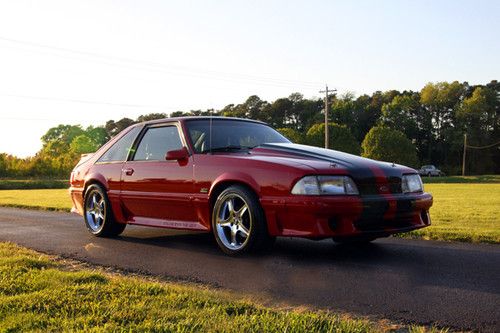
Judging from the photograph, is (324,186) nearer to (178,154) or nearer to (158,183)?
(178,154)

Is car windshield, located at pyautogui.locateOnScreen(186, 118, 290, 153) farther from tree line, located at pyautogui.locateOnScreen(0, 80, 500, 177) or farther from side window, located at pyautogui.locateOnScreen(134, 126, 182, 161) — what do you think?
tree line, located at pyautogui.locateOnScreen(0, 80, 500, 177)

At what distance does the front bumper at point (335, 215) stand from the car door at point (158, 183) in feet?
3.96

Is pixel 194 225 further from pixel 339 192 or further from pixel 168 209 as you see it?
pixel 339 192

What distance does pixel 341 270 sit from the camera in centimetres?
479

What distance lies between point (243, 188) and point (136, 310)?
2400mm

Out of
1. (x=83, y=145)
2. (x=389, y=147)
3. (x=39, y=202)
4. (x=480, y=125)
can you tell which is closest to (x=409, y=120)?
(x=480, y=125)

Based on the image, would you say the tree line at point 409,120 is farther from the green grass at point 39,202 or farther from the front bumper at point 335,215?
the front bumper at point 335,215

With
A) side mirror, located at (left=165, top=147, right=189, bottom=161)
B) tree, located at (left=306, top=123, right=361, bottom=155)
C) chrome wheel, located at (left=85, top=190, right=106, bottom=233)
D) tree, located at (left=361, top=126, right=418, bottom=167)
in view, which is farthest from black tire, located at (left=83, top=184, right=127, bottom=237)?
tree, located at (left=361, top=126, right=418, bottom=167)

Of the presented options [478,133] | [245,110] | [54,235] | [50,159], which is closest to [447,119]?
[478,133]

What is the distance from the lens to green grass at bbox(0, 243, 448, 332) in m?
2.93

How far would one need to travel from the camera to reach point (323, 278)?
14.7 feet

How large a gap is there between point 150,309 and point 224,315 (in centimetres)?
48

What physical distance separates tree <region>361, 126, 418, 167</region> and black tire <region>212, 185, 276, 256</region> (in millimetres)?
65293

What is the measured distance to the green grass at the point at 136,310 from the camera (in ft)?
9.62
